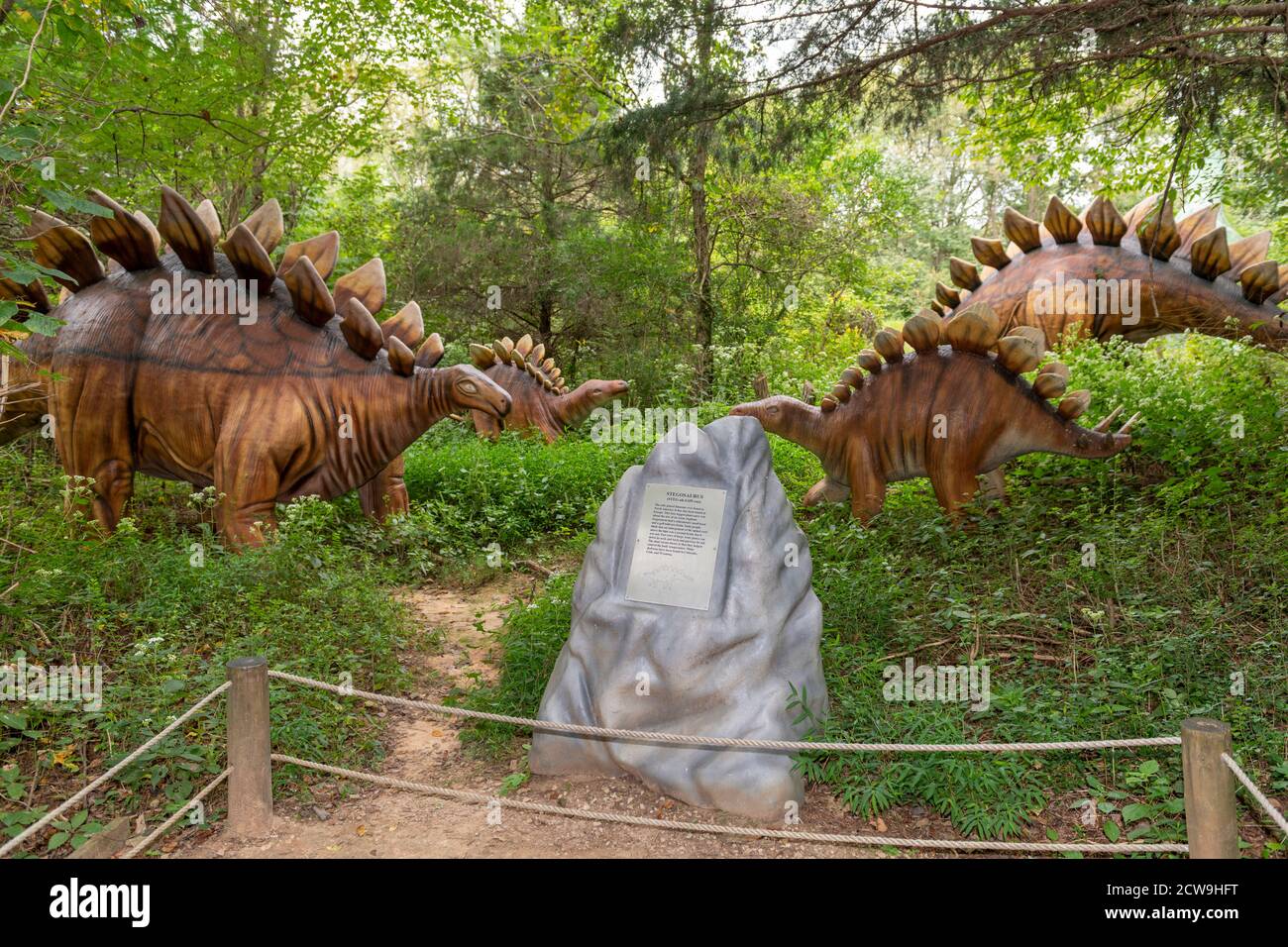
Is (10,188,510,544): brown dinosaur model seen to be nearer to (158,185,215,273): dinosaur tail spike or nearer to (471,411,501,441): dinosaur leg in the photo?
(158,185,215,273): dinosaur tail spike

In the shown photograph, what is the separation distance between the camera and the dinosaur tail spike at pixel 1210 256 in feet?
23.4

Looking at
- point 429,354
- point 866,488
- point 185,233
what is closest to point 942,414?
→ point 866,488

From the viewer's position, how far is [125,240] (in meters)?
6.17

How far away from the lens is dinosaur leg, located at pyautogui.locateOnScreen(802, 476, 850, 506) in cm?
688

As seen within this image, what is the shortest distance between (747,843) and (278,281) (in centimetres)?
512

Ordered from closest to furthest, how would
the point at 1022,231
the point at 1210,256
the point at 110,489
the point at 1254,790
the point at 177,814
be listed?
1. the point at 1254,790
2. the point at 177,814
3. the point at 110,489
4. the point at 1210,256
5. the point at 1022,231

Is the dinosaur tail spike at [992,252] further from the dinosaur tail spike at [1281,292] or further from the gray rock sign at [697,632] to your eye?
the gray rock sign at [697,632]

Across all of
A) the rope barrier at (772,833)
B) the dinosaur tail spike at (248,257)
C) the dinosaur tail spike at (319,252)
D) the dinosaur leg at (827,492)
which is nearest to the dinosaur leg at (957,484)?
the dinosaur leg at (827,492)

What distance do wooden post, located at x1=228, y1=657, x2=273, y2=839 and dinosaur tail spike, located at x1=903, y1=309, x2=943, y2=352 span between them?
4.49 meters

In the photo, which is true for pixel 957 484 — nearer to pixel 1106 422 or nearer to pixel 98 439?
pixel 1106 422

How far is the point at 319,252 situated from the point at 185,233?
92 cm

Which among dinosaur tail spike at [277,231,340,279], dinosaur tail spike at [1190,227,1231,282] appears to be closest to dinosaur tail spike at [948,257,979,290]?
dinosaur tail spike at [1190,227,1231,282]

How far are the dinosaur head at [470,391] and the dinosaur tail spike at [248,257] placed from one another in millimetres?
1333

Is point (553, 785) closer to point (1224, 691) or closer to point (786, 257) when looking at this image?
point (1224, 691)
